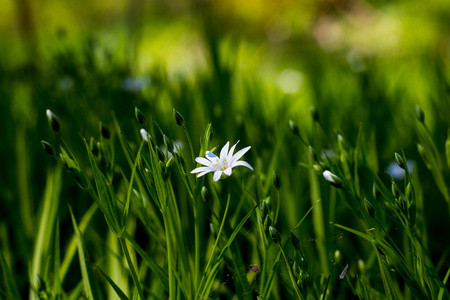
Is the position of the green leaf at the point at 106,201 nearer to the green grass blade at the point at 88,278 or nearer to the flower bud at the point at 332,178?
the green grass blade at the point at 88,278

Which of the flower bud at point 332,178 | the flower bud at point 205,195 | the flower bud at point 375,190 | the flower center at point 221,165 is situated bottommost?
the flower bud at point 375,190

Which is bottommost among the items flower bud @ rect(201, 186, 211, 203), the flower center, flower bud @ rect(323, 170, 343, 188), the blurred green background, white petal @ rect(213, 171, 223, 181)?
the blurred green background

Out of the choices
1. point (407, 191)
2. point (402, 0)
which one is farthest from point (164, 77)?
point (402, 0)

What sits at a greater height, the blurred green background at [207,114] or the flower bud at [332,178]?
the flower bud at [332,178]

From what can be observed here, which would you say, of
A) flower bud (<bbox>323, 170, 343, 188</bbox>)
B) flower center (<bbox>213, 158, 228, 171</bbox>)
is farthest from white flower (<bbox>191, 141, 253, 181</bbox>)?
flower bud (<bbox>323, 170, 343, 188</bbox>)

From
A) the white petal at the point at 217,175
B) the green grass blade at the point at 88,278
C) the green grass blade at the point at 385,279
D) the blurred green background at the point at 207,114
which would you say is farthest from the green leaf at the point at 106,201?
the green grass blade at the point at 385,279

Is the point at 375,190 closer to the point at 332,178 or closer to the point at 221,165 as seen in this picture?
the point at 332,178

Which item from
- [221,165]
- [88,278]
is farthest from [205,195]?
[88,278]

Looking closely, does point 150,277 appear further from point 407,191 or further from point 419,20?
point 419,20

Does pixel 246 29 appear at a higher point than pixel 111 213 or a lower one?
lower

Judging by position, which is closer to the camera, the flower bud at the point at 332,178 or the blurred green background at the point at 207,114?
the flower bud at the point at 332,178

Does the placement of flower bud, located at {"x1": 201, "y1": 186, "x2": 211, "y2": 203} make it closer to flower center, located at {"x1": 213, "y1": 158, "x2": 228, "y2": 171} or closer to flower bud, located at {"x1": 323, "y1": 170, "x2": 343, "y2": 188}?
flower center, located at {"x1": 213, "y1": 158, "x2": 228, "y2": 171}
